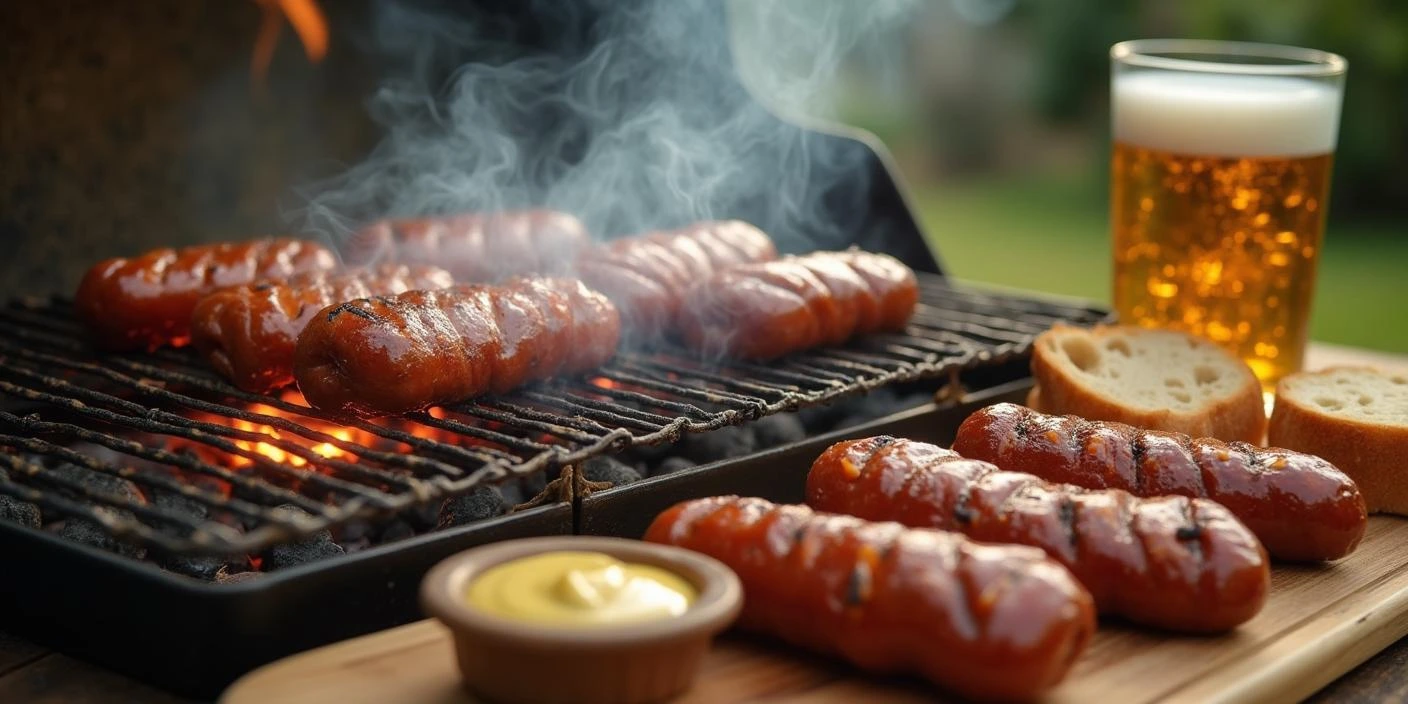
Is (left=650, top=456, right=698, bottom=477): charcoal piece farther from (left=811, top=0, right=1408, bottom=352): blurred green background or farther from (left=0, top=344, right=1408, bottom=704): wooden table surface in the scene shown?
(left=811, top=0, right=1408, bottom=352): blurred green background

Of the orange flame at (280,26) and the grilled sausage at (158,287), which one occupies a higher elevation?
the orange flame at (280,26)

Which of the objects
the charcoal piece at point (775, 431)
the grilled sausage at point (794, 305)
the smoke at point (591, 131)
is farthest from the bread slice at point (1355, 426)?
the smoke at point (591, 131)

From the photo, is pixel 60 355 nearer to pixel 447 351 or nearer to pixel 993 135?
pixel 447 351

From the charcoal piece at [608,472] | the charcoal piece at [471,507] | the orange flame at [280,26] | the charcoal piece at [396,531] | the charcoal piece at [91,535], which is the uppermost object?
the orange flame at [280,26]

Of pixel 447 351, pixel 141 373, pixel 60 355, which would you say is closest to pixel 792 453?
pixel 447 351

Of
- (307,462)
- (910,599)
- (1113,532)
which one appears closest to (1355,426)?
(1113,532)

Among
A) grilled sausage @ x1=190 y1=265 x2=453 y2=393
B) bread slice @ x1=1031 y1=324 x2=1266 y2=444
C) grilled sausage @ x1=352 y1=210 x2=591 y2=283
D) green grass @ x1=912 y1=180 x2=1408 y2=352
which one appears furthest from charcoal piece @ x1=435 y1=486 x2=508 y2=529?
green grass @ x1=912 y1=180 x2=1408 y2=352

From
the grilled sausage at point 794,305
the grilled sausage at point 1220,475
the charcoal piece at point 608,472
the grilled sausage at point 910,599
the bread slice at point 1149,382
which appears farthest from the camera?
the grilled sausage at point 794,305

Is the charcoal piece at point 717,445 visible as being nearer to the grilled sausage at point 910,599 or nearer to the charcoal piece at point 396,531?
the charcoal piece at point 396,531
